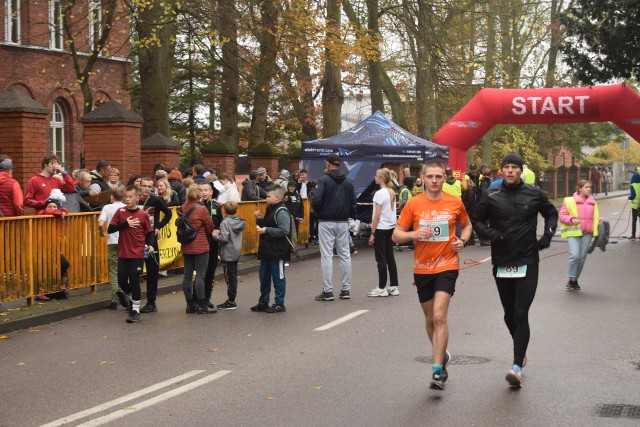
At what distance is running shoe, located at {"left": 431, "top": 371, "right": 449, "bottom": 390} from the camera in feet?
27.1

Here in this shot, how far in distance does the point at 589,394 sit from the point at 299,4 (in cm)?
1994

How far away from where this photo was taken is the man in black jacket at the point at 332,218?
1459cm

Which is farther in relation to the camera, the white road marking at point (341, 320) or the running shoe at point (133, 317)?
the running shoe at point (133, 317)

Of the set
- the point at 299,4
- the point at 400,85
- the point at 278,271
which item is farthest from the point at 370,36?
the point at 400,85

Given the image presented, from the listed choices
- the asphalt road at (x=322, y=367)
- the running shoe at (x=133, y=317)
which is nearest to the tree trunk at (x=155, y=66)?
the asphalt road at (x=322, y=367)

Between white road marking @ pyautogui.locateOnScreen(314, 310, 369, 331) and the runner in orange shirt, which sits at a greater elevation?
the runner in orange shirt

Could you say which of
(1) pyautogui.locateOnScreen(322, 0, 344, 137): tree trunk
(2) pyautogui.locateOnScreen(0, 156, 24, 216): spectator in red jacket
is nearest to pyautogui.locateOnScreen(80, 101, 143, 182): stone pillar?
(2) pyautogui.locateOnScreen(0, 156, 24, 216): spectator in red jacket

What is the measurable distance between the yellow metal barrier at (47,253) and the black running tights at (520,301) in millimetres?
6682

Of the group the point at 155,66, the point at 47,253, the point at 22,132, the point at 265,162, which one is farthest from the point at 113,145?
the point at 265,162

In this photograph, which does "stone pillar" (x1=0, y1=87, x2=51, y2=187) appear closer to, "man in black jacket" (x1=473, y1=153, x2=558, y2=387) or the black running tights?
"man in black jacket" (x1=473, y1=153, x2=558, y2=387)

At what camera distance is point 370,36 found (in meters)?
30.0

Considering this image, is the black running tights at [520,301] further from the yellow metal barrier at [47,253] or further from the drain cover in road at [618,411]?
the yellow metal barrier at [47,253]

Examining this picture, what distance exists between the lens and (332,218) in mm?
14703

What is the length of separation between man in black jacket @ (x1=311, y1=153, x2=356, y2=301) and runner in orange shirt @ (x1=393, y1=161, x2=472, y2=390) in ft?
18.9
